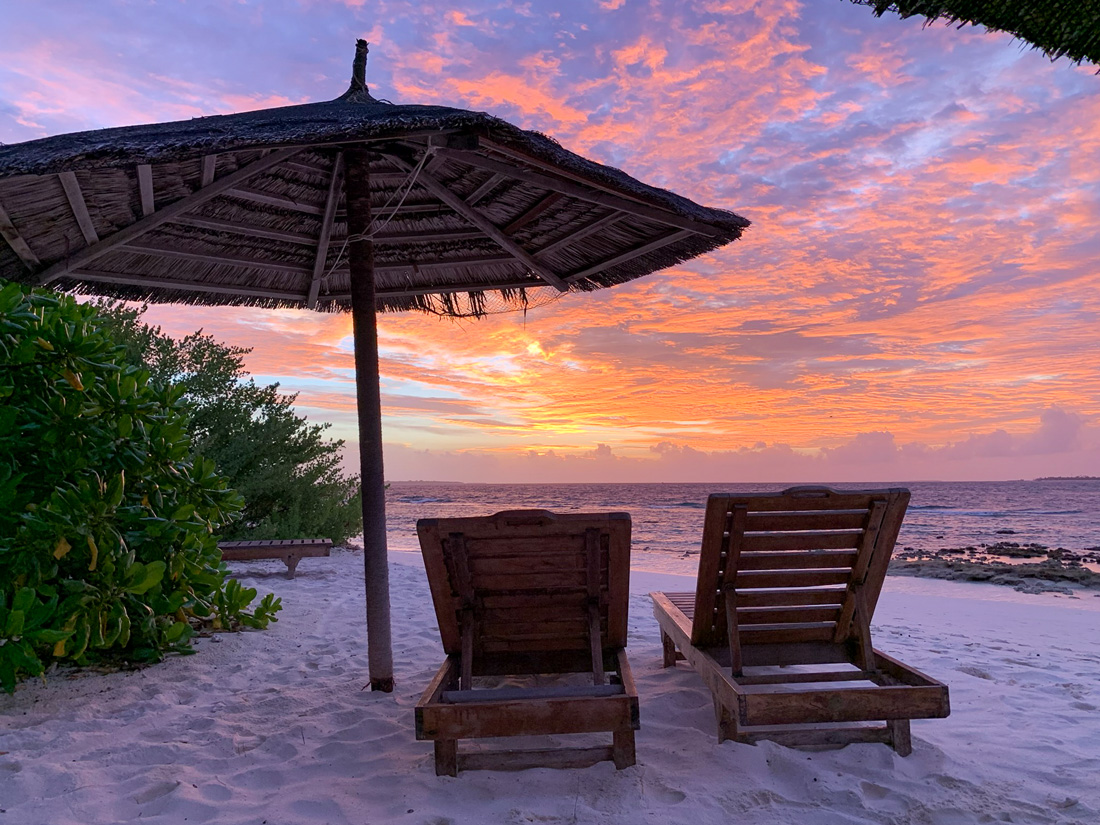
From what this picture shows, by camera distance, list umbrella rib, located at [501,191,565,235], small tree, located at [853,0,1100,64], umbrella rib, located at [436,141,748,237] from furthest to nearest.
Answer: umbrella rib, located at [501,191,565,235], umbrella rib, located at [436,141,748,237], small tree, located at [853,0,1100,64]

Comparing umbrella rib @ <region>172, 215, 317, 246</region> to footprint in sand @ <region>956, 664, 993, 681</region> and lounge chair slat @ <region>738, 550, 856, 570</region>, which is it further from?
footprint in sand @ <region>956, 664, 993, 681</region>

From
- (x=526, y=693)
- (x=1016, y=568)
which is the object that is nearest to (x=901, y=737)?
(x=526, y=693)

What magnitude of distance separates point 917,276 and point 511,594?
12.2 m

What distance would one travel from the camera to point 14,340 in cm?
337

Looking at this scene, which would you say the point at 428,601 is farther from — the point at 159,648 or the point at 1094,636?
the point at 1094,636

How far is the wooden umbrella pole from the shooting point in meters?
3.47

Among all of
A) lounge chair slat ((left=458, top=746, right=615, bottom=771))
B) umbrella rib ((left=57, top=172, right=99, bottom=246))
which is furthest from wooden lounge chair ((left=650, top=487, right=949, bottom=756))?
umbrella rib ((left=57, top=172, right=99, bottom=246))

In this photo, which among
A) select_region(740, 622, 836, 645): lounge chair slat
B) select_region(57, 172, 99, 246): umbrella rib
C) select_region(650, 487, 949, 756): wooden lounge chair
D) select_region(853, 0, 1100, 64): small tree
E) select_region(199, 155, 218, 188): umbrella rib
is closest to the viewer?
select_region(853, 0, 1100, 64): small tree

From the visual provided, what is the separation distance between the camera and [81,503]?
3330 mm

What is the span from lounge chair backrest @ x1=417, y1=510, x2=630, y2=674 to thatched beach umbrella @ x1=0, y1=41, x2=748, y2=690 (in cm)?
79

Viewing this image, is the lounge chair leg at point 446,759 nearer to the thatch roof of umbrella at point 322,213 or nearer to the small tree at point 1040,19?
the thatch roof of umbrella at point 322,213

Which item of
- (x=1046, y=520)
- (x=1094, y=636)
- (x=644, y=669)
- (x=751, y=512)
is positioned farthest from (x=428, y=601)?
(x=1046, y=520)

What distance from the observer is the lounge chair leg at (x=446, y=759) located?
2.45m

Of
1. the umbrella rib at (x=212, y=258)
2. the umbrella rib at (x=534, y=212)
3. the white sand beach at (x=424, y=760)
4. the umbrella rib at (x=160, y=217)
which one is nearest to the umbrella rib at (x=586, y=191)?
the umbrella rib at (x=534, y=212)
